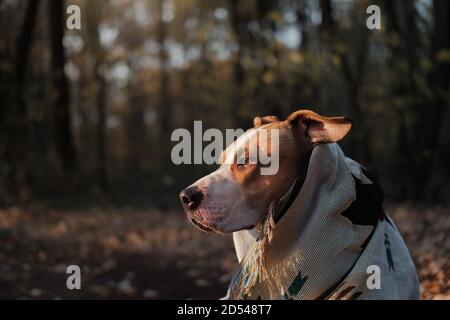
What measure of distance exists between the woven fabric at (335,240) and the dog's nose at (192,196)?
0.50 meters

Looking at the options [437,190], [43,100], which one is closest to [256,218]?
[437,190]

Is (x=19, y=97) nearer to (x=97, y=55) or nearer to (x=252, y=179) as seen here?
(x=252, y=179)

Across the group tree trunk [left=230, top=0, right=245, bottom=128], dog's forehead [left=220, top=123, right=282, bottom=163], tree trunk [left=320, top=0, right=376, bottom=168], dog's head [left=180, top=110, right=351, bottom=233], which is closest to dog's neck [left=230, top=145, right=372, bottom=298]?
dog's head [left=180, top=110, right=351, bottom=233]

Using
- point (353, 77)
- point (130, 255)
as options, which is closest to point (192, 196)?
point (130, 255)

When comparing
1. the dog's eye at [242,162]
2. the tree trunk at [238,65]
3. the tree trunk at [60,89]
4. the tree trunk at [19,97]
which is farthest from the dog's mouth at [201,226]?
the tree trunk at [238,65]

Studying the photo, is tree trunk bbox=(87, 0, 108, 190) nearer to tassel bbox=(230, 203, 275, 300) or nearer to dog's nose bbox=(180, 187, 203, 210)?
tassel bbox=(230, 203, 275, 300)

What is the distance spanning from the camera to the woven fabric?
3396mm

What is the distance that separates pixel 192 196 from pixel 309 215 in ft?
2.34

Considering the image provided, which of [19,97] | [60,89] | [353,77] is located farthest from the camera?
[60,89]

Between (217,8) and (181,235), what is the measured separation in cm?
1718

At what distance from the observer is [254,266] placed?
385 centimetres

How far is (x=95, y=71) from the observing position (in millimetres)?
26109
